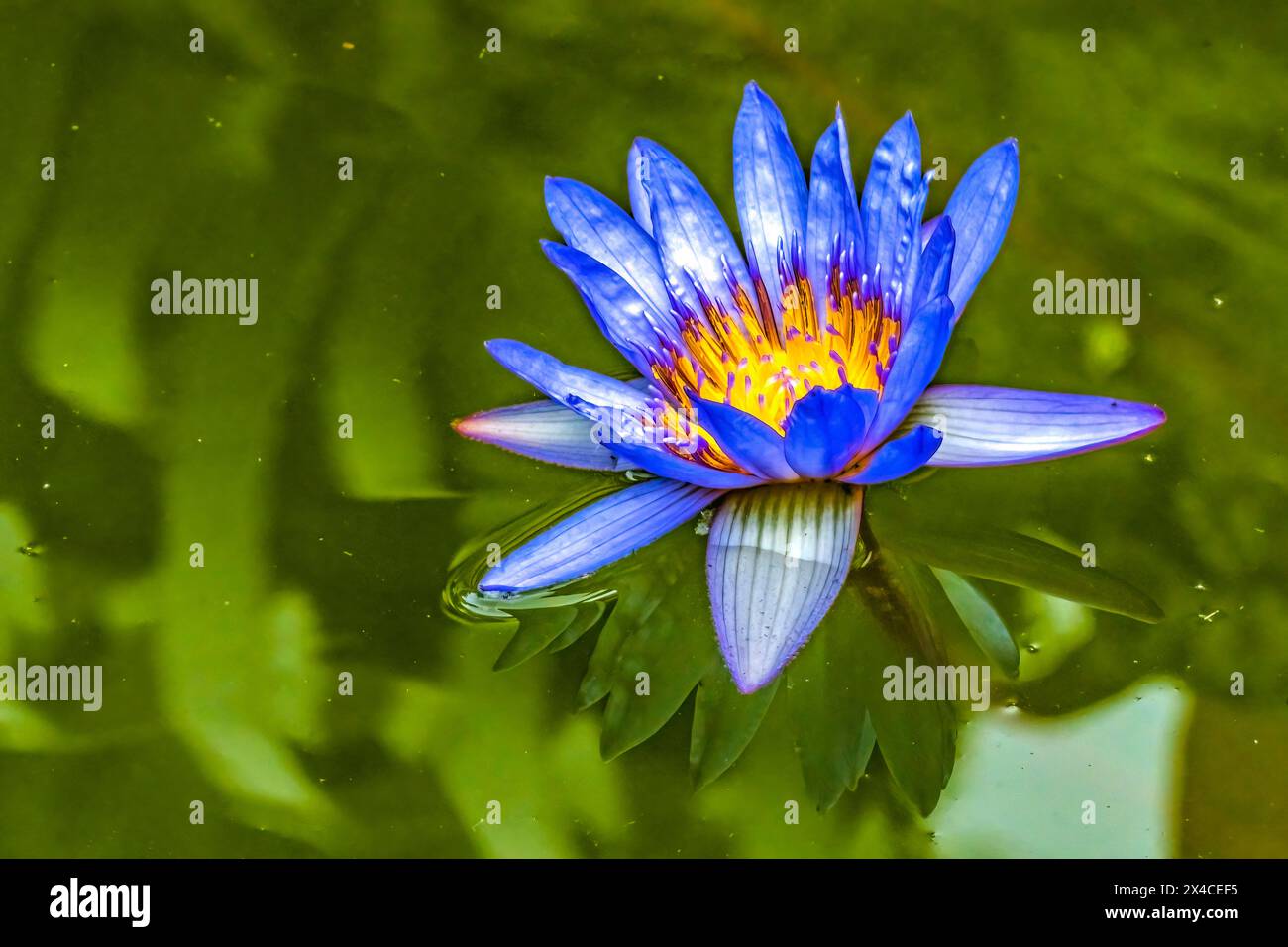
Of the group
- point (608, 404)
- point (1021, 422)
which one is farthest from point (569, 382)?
point (1021, 422)

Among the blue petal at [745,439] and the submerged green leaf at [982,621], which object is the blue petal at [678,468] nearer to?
the blue petal at [745,439]

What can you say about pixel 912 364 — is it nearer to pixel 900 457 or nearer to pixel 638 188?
pixel 900 457

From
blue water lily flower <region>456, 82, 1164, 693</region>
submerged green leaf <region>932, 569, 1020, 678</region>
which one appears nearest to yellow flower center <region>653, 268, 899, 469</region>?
blue water lily flower <region>456, 82, 1164, 693</region>

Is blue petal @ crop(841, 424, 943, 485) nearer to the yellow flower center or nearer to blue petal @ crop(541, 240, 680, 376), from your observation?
the yellow flower center

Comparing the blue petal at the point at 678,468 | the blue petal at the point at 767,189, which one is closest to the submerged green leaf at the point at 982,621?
the blue petal at the point at 678,468

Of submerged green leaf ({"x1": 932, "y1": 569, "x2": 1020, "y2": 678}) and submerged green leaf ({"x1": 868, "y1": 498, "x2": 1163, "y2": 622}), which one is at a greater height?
submerged green leaf ({"x1": 868, "y1": 498, "x2": 1163, "y2": 622})

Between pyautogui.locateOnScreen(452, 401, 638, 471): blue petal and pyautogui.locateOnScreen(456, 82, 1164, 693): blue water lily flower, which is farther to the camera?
pyautogui.locateOnScreen(452, 401, 638, 471): blue petal
